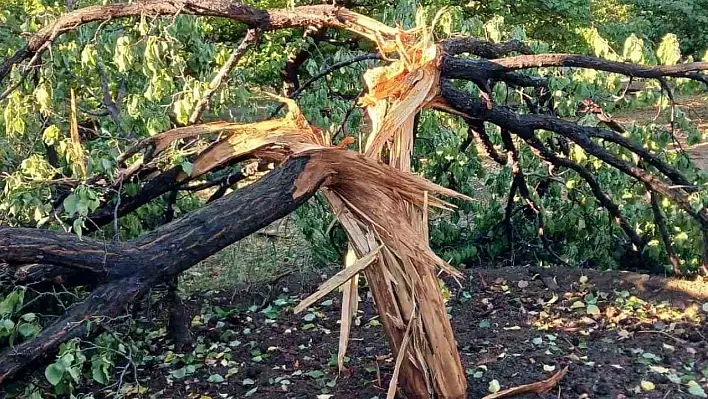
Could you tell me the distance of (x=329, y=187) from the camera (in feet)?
8.16

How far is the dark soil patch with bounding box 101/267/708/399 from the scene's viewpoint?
3.03m

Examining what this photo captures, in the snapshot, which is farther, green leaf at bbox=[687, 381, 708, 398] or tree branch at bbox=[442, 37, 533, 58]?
tree branch at bbox=[442, 37, 533, 58]

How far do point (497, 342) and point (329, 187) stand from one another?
1318mm

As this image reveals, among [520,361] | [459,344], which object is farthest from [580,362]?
[459,344]

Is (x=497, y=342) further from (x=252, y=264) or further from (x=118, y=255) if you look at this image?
(x=252, y=264)

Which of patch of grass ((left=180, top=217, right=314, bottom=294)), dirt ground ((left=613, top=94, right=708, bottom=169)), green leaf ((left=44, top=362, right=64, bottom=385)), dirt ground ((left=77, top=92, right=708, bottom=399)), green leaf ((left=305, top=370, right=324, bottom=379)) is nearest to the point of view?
green leaf ((left=44, top=362, right=64, bottom=385))

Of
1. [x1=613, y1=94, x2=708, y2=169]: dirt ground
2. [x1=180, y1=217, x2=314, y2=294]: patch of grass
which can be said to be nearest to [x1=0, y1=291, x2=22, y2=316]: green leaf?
[x1=180, y1=217, x2=314, y2=294]: patch of grass

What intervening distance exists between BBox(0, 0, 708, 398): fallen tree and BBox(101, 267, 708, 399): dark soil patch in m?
0.47

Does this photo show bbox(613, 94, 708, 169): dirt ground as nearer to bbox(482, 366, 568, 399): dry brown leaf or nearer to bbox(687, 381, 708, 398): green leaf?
bbox(687, 381, 708, 398): green leaf

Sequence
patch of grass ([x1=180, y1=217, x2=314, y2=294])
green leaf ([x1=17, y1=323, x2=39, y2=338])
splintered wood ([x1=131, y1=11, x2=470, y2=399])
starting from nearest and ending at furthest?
1. green leaf ([x1=17, y1=323, x2=39, y2=338])
2. splintered wood ([x1=131, y1=11, x2=470, y2=399])
3. patch of grass ([x1=180, y1=217, x2=314, y2=294])

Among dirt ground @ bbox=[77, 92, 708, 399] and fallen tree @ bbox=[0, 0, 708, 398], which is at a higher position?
fallen tree @ bbox=[0, 0, 708, 398]

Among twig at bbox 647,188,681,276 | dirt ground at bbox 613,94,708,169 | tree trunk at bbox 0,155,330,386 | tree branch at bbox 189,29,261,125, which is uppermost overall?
tree branch at bbox 189,29,261,125

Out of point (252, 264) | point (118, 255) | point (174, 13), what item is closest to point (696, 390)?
point (118, 255)

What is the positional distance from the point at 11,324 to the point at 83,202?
41 centimetres
